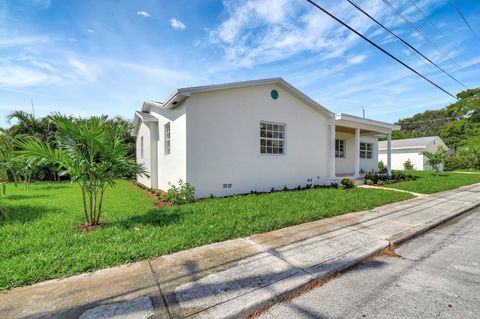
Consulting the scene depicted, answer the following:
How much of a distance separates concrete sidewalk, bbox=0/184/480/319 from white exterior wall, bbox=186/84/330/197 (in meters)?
4.09

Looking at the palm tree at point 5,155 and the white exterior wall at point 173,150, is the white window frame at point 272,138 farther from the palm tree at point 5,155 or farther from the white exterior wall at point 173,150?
the palm tree at point 5,155

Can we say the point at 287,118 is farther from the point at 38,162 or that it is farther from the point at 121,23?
the point at 38,162

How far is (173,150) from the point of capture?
9.11m

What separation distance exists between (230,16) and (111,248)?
692cm

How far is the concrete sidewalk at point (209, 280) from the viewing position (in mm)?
2438

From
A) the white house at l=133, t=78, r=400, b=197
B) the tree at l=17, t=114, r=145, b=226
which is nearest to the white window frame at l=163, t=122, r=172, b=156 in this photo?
the white house at l=133, t=78, r=400, b=197

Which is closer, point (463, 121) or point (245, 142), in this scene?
point (245, 142)

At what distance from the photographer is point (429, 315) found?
2.47 metres

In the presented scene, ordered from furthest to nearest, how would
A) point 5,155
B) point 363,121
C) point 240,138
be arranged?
point 363,121
point 240,138
point 5,155

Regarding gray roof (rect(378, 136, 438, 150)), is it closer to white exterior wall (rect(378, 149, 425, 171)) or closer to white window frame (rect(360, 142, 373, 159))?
white exterior wall (rect(378, 149, 425, 171))

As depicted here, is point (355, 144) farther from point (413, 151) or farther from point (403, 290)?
point (413, 151)

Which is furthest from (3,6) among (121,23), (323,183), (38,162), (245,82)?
(323,183)

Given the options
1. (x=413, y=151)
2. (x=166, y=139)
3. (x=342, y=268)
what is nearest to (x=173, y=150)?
(x=166, y=139)

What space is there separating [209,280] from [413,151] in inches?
1293
